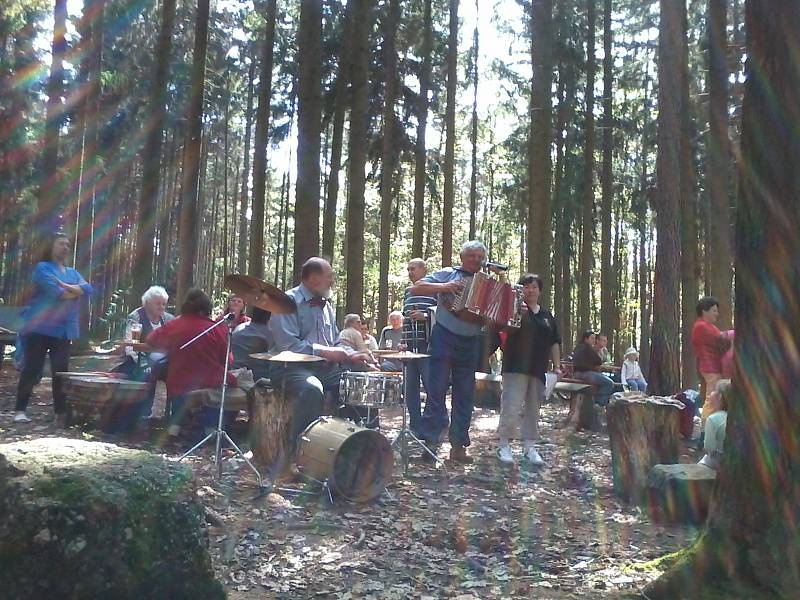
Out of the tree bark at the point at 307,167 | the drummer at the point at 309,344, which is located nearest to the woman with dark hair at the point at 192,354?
the drummer at the point at 309,344

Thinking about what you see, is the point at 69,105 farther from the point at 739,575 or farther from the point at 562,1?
the point at 739,575

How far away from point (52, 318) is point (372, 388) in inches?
156

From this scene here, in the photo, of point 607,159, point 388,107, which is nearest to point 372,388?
point 388,107

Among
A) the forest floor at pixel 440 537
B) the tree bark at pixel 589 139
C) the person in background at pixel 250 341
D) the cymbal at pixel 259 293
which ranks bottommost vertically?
the forest floor at pixel 440 537

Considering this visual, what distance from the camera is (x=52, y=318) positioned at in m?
7.59

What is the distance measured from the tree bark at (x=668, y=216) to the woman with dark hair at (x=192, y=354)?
6.97 metres

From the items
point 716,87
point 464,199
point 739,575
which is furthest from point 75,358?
point 464,199

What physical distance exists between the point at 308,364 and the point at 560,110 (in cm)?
1704

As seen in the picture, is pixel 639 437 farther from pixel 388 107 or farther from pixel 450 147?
pixel 450 147

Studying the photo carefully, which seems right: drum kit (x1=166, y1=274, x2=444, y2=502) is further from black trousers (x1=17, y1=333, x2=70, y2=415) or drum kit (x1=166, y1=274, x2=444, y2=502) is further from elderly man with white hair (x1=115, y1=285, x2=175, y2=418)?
elderly man with white hair (x1=115, y1=285, x2=175, y2=418)

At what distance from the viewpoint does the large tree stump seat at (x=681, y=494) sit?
5566 millimetres

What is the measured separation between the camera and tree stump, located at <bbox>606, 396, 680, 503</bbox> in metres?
6.37

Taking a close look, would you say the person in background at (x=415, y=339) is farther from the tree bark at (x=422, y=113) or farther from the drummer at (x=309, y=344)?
the tree bark at (x=422, y=113)

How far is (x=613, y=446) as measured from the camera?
21.4ft
